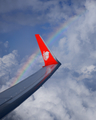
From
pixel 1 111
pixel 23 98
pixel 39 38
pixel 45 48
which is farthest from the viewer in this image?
pixel 39 38

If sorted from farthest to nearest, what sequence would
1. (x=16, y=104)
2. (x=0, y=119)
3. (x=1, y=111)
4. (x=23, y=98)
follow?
(x=23, y=98)
(x=16, y=104)
(x=1, y=111)
(x=0, y=119)

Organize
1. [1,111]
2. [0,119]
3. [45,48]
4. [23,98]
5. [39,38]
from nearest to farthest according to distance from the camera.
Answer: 1. [0,119]
2. [1,111]
3. [23,98]
4. [45,48]
5. [39,38]

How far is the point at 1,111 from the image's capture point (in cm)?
401

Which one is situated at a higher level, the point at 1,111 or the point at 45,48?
the point at 45,48

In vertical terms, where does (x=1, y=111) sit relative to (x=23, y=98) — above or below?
below

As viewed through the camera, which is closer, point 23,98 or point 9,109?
point 9,109

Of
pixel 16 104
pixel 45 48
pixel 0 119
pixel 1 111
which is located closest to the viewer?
pixel 0 119

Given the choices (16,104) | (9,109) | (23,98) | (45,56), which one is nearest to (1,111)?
(9,109)

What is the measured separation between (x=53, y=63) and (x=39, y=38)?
4.26m

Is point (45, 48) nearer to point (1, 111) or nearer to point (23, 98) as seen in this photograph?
point (23, 98)

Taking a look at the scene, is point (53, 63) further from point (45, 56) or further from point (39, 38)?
point (39, 38)

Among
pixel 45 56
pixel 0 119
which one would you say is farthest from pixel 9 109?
pixel 45 56

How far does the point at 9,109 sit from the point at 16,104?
0.51 metres

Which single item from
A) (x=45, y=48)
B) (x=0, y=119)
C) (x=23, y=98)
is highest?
(x=45, y=48)
